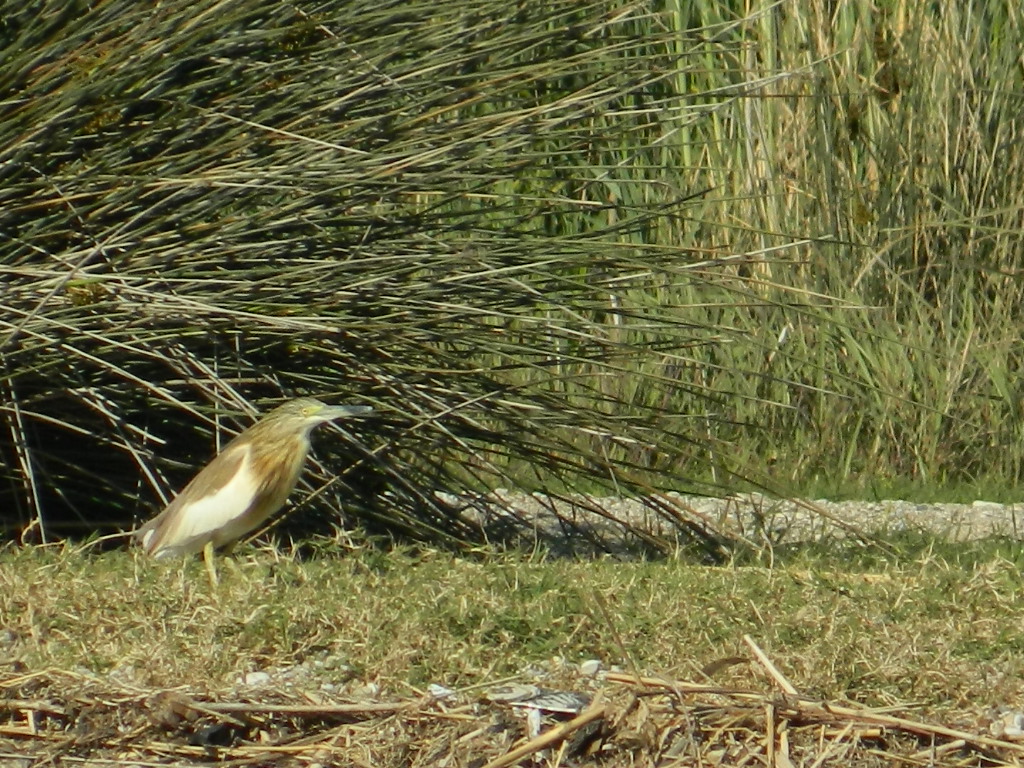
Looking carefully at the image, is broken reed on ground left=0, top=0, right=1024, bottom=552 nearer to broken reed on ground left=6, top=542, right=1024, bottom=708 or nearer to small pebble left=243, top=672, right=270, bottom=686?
broken reed on ground left=6, top=542, right=1024, bottom=708

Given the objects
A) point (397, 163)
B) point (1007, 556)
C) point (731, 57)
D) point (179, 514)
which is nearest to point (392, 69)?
point (397, 163)

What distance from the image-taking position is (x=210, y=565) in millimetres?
4391

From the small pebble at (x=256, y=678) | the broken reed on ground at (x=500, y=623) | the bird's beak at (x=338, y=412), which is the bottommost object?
the broken reed on ground at (x=500, y=623)

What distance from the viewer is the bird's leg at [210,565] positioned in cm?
431

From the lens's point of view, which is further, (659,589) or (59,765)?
(659,589)

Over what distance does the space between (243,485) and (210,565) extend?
280 mm

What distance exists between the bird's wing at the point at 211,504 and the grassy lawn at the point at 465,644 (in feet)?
0.30

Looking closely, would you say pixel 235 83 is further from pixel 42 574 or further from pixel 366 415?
pixel 42 574

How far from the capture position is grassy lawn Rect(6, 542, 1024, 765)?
3.39 metres

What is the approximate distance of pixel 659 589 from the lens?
4.30 m

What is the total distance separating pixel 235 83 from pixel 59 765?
98.1 inches

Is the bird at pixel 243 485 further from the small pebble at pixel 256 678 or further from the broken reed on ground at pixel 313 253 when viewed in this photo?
the small pebble at pixel 256 678

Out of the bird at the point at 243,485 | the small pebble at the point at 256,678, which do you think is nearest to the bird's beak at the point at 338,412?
the bird at the point at 243,485

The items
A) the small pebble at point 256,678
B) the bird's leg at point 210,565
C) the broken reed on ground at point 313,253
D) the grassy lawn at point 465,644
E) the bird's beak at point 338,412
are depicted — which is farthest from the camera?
the broken reed on ground at point 313,253
